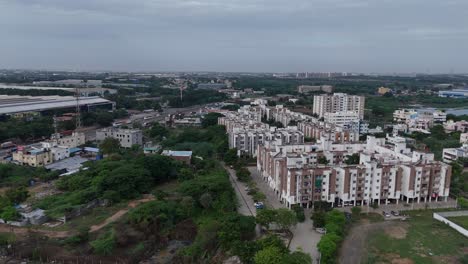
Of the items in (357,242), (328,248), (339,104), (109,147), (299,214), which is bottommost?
(357,242)

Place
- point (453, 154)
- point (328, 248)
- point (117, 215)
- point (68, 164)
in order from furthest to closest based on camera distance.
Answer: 1. point (453, 154)
2. point (68, 164)
3. point (117, 215)
4. point (328, 248)

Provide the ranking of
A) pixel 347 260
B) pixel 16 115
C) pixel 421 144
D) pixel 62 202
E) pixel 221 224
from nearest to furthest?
pixel 347 260, pixel 221 224, pixel 62 202, pixel 421 144, pixel 16 115

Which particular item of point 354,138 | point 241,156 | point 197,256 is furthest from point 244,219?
point 354,138

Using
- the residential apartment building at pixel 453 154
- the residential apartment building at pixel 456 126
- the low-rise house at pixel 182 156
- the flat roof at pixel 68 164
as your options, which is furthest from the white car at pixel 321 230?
the residential apartment building at pixel 456 126

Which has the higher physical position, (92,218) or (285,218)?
(285,218)

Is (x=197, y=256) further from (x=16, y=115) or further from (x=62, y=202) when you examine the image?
(x=16, y=115)

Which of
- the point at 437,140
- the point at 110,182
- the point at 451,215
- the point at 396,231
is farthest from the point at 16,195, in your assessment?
the point at 437,140

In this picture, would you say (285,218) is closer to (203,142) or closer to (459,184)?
(459,184)

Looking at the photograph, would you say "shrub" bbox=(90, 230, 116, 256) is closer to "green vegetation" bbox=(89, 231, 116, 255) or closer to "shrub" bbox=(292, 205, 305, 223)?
"green vegetation" bbox=(89, 231, 116, 255)
